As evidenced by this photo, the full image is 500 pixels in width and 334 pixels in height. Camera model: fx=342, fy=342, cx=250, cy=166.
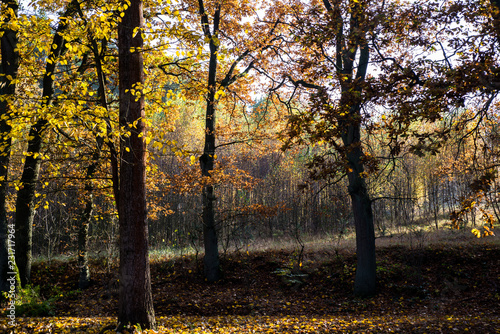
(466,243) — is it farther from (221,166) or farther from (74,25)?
(74,25)

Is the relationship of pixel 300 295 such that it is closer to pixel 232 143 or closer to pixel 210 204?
pixel 210 204

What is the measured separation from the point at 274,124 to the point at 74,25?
753cm

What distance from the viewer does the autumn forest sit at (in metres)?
5.14

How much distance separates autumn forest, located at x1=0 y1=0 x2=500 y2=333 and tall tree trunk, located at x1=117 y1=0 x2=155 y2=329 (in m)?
0.02

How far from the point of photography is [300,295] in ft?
32.2

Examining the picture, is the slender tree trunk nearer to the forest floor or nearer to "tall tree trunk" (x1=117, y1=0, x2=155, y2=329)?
the forest floor

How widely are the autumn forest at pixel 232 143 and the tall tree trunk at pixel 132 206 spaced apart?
0.07 ft

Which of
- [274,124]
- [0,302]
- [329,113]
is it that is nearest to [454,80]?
[329,113]

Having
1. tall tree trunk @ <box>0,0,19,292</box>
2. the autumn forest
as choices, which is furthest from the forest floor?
tall tree trunk @ <box>0,0,19,292</box>

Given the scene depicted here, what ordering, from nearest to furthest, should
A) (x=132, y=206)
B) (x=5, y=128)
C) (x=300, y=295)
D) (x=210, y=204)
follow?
(x=132, y=206) → (x=5, y=128) → (x=300, y=295) → (x=210, y=204)

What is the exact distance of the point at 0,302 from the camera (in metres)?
7.57

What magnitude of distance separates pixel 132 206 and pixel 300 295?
6.46 metres

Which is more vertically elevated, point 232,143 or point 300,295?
point 232,143

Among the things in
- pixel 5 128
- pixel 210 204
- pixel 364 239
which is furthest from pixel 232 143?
pixel 5 128
